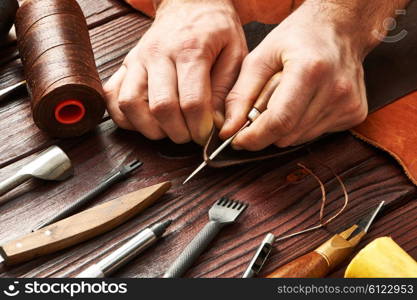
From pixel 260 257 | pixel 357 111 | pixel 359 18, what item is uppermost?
pixel 359 18

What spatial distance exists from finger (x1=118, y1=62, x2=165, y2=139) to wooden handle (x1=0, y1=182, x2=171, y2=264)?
0.13 metres

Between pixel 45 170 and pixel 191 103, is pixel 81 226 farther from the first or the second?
pixel 191 103

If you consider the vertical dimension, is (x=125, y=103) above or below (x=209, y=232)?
above

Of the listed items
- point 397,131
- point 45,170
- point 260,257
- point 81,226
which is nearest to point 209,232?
point 260,257

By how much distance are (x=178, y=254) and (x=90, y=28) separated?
2.20 ft

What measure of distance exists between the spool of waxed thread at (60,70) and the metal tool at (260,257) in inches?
15.9

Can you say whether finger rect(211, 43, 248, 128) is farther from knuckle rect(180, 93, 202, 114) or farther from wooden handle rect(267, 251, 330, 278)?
wooden handle rect(267, 251, 330, 278)

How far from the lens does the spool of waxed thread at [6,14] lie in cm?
145

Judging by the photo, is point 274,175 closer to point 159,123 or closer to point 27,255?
point 159,123

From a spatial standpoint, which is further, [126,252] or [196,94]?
[196,94]

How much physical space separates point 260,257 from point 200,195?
0.57 ft

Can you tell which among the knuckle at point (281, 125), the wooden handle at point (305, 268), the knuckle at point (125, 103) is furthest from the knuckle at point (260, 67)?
the wooden handle at point (305, 268)

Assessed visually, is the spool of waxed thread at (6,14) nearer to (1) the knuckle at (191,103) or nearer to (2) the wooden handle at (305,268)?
(1) the knuckle at (191,103)

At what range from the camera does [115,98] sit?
128cm
